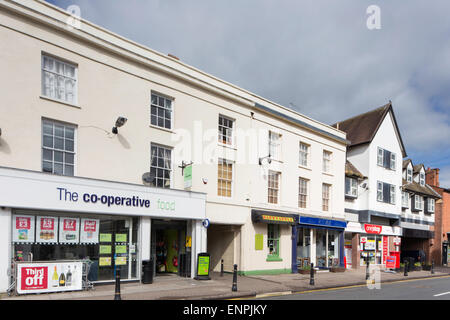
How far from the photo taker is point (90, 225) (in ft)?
45.7

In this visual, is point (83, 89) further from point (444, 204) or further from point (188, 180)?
point (444, 204)

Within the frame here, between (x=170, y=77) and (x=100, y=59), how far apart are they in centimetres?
332

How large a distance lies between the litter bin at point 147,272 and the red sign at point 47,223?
3.77 meters

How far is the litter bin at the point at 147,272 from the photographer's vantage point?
14.8m

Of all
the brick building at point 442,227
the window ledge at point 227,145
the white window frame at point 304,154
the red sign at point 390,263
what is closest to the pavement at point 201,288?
the window ledge at point 227,145

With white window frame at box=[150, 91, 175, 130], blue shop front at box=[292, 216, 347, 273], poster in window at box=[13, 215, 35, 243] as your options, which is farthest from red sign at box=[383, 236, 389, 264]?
poster in window at box=[13, 215, 35, 243]

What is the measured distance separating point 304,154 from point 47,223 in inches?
623

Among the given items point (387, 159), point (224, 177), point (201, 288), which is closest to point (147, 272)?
point (201, 288)

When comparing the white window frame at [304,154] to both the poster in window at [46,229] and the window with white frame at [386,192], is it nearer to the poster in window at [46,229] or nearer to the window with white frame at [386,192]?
the window with white frame at [386,192]

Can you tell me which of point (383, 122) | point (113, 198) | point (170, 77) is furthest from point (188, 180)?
point (383, 122)

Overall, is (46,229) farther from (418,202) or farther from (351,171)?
(418,202)

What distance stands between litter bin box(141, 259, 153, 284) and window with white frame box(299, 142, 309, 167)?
12196mm

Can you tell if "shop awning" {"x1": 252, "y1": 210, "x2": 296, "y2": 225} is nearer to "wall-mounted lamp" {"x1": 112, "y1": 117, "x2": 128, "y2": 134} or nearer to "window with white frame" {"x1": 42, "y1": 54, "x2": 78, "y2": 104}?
"wall-mounted lamp" {"x1": 112, "y1": 117, "x2": 128, "y2": 134}
